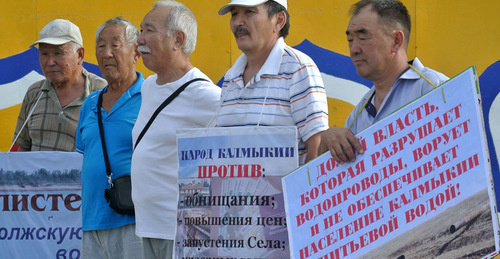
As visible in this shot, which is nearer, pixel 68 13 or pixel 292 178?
pixel 292 178

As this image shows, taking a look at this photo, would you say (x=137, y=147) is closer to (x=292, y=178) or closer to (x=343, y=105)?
(x=292, y=178)

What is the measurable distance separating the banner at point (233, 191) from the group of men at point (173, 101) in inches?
4.8

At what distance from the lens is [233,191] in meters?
2.92

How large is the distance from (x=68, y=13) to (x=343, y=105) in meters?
1.96

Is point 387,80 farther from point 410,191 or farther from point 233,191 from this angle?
point 233,191

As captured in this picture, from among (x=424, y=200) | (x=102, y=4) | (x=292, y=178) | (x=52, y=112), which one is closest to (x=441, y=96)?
(x=424, y=200)

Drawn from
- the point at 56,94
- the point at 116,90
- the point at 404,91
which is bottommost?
the point at 404,91

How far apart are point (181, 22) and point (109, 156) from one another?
29.5 inches

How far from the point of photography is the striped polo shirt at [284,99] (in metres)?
2.92

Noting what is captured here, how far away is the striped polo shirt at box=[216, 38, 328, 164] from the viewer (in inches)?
115

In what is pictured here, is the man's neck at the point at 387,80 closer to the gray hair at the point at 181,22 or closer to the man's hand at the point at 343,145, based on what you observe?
the man's hand at the point at 343,145

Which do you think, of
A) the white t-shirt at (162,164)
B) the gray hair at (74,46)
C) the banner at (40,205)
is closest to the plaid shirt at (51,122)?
the banner at (40,205)

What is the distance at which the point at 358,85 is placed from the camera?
15.3 ft

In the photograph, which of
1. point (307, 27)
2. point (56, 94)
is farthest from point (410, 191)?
point (56, 94)
